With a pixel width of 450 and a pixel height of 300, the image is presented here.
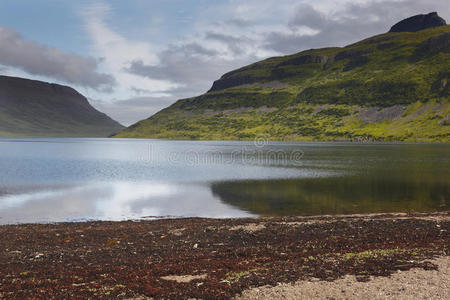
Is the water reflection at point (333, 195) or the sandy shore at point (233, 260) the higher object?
the sandy shore at point (233, 260)

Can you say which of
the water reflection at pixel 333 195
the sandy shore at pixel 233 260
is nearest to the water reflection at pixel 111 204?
the water reflection at pixel 333 195

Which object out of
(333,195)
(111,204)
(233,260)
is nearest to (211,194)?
(111,204)

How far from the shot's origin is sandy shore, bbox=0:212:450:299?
1395 cm

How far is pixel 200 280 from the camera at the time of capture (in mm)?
15219

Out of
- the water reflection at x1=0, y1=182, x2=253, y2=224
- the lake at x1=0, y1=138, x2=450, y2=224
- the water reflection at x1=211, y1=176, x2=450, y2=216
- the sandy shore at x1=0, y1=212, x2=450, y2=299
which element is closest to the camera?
the sandy shore at x1=0, y1=212, x2=450, y2=299

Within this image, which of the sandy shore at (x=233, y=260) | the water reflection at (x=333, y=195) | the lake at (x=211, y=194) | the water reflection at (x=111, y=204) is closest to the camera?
the sandy shore at (x=233, y=260)

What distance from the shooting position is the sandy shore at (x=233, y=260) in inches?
549

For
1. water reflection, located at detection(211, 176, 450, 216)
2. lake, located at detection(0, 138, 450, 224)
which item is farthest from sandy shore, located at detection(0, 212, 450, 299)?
water reflection, located at detection(211, 176, 450, 216)

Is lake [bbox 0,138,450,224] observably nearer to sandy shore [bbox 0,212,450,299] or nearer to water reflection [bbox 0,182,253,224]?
water reflection [bbox 0,182,253,224]

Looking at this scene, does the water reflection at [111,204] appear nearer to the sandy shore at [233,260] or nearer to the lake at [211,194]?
the lake at [211,194]

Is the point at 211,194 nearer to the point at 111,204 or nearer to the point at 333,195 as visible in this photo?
the point at 111,204

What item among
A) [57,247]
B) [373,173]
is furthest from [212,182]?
[57,247]

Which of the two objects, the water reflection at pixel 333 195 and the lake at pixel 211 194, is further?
the water reflection at pixel 333 195

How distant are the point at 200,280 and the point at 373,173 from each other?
221 ft
